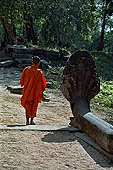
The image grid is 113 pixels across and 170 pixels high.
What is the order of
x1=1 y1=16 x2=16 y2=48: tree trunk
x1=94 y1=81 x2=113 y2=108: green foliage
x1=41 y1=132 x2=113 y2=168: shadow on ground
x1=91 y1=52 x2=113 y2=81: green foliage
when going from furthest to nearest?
1. x1=91 y1=52 x2=113 y2=81: green foliage
2. x1=1 y1=16 x2=16 y2=48: tree trunk
3. x1=94 y1=81 x2=113 y2=108: green foliage
4. x1=41 y1=132 x2=113 y2=168: shadow on ground

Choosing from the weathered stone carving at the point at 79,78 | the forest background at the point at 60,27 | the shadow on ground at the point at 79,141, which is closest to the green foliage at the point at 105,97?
the weathered stone carving at the point at 79,78

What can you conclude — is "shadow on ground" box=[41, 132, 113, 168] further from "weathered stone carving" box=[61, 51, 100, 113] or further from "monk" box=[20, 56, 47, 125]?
"monk" box=[20, 56, 47, 125]

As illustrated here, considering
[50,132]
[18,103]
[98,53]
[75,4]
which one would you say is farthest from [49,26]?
[50,132]

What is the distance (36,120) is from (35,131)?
2184mm

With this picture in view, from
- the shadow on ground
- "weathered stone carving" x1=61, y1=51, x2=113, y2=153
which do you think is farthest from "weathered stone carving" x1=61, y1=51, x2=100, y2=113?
the shadow on ground

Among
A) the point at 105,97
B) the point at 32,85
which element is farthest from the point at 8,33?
the point at 32,85

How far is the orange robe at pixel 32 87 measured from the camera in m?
6.41

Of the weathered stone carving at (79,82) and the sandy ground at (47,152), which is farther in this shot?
the weathered stone carving at (79,82)

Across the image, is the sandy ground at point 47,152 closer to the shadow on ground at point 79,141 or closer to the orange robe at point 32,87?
the shadow on ground at point 79,141

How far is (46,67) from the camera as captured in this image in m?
18.2

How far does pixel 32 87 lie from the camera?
21.1 feet

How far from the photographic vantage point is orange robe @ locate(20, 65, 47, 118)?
6414 millimetres

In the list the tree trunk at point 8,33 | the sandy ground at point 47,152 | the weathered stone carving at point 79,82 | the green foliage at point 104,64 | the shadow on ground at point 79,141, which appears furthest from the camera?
the green foliage at point 104,64

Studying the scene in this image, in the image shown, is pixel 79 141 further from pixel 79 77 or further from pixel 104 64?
pixel 104 64
